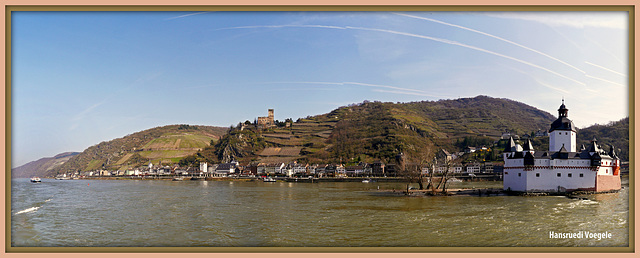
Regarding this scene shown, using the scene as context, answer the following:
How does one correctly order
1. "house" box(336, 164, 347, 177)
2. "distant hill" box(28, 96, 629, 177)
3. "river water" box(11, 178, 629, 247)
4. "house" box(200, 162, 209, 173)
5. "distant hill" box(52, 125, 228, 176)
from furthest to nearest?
"distant hill" box(52, 125, 228, 176) < "house" box(200, 162, 209, 173) < "distant hill" box(28, 96, 629, 177) < "house" box(336, 164, 347, 177) < "river water" box(11, 178, 629, 247)

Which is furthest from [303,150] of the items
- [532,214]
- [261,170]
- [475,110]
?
[532,214]

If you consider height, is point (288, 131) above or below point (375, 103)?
below

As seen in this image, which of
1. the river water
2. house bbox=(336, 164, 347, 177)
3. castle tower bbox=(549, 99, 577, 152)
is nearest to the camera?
the river water

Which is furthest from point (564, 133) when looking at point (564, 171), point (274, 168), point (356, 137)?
point (356, 137)

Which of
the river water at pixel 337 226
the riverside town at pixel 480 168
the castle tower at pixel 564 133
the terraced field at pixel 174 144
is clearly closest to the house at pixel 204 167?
the riverside town at pixel 480 168

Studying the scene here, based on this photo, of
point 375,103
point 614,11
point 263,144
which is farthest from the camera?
point 375,103

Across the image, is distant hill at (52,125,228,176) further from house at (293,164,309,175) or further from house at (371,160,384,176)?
house at (371,160,384,176)

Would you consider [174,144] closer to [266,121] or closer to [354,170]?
[266,121]

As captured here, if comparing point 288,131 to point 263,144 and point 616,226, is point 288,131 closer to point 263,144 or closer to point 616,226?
point 263,144

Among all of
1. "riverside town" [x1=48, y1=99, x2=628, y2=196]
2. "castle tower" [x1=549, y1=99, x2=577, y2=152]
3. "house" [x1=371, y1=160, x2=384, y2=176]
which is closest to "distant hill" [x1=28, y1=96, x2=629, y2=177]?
"riverside town" [x1=48, y1=99, x2=628, y2=196]
